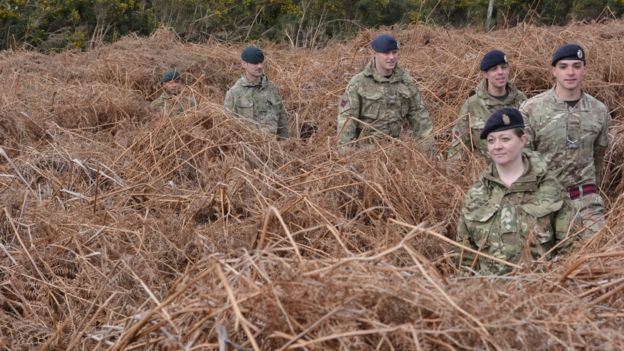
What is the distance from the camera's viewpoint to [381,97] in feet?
23.3

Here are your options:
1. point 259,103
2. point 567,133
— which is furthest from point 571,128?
point 259,103

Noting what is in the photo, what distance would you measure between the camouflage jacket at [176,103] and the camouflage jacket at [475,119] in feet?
6.83

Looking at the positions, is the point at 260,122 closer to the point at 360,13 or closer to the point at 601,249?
the point at 601,249

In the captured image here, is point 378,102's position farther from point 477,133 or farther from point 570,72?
point 570,72

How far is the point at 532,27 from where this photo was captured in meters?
10.4

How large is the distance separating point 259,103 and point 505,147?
398 cm

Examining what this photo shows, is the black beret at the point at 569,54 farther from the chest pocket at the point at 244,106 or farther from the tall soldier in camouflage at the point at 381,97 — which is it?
the chest pocket at the point at 244,106

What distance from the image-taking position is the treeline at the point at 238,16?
1492cm

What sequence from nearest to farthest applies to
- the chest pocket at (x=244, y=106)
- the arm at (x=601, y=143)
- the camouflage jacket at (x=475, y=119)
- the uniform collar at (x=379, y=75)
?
the arm at (x=601, y=143), the camouflage jacket at (x=475, y=119), the uniform collar at (x=379, y=75), the chest pocket at (x=244, y=106)

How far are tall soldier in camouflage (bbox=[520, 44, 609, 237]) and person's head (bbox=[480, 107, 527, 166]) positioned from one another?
1212 mm

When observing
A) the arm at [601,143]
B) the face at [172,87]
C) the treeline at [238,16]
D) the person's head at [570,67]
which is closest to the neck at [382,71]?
the person's head at [570,67]

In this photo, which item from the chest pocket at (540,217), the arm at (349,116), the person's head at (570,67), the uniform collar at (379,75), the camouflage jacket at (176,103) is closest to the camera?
the chest pocket at (540,217)

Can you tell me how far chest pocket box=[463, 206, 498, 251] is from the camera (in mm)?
4449

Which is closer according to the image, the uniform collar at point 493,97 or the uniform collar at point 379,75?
the uniform collar at point 493,97
